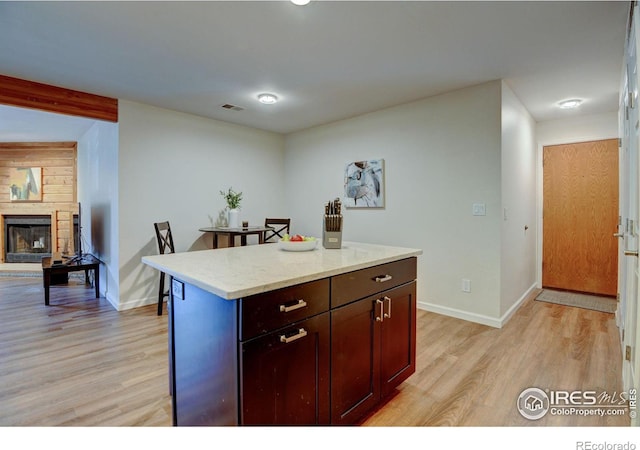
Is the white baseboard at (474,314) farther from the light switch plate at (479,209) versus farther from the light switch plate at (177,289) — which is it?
the light switch plate at (177,289)

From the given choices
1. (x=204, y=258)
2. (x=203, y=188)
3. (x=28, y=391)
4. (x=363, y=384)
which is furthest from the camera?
(x=203, y=188)

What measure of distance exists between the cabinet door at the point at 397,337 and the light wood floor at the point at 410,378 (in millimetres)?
156

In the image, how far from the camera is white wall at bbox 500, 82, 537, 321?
3.24 m

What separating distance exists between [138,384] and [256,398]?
1.36m

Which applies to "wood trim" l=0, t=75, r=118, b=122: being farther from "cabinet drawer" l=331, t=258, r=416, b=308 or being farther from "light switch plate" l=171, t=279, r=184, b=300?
"cabinet drawer" l=331, t=258, r=416, b=308

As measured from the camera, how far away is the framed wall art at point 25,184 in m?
5.91

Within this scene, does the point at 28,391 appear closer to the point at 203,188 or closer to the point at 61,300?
the point at 61,300

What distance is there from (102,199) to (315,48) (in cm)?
344

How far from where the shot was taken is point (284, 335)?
130 centimetres

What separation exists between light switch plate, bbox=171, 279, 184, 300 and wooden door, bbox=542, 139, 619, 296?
192 inches

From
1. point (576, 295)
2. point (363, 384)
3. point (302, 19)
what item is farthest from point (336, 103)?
point (576, 295)

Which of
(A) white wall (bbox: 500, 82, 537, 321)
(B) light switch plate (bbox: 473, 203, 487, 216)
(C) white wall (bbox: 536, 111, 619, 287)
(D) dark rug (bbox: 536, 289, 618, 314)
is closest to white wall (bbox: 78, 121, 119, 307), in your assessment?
(B) light switch plate (bbox: 473, 203, 487, 216)

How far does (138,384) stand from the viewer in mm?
2121

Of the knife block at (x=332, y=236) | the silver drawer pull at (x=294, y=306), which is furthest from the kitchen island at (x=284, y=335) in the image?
the knife block at (x=332, y=236)
